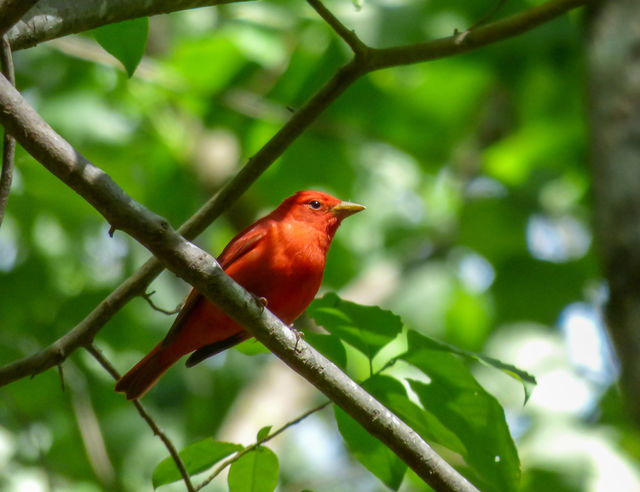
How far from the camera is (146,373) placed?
3715 mm

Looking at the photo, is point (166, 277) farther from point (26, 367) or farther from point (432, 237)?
point (26, 367)

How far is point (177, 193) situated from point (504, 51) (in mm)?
2413

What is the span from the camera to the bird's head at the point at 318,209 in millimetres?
4242

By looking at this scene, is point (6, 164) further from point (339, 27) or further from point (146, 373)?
point (146, 373)

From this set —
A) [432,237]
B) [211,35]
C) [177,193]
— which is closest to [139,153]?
[177,193]

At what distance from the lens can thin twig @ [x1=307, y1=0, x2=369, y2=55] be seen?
279 cm

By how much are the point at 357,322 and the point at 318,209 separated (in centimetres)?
177

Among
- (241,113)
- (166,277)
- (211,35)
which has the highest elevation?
(211,35)

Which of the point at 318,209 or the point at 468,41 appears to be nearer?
the point at 468,41

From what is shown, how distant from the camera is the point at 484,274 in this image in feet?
27.2

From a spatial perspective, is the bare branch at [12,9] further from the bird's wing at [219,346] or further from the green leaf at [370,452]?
the bird's wing at [219,346]

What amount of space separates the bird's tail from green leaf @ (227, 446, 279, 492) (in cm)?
118

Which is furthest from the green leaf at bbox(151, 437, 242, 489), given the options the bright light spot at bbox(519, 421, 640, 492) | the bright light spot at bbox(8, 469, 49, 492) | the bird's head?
the bright light spot at bbox(8, 469, 49, 492)

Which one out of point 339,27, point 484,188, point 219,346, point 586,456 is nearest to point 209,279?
point 339,27
